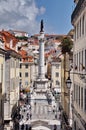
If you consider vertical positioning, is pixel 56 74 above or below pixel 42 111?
above

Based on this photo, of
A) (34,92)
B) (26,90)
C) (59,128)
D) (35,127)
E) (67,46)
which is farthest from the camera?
(26,90)

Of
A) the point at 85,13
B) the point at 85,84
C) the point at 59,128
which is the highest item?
the point at 85,13

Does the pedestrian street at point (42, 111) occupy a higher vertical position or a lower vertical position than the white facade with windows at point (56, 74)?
lower

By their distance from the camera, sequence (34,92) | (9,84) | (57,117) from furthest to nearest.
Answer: (34,92) → (57,117) → (9,84)

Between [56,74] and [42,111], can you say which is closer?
[42,111]

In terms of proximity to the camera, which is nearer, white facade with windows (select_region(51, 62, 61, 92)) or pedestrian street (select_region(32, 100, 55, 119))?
pedestrian street (select_region(32, 100, 55, 119))

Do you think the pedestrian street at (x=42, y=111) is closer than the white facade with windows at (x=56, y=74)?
Yes

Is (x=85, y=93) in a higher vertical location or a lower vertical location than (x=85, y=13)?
lower

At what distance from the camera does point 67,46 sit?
190 feet

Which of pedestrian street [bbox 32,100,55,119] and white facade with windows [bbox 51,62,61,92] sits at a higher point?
white facade with windows [bbox 51,62,61,92]

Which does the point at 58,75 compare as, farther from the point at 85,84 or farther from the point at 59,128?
the point at 85,84

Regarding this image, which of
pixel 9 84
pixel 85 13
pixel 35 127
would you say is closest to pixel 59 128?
pixel 35 127

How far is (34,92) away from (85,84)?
177ft

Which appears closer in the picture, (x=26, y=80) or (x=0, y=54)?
(x=0, y=54)
